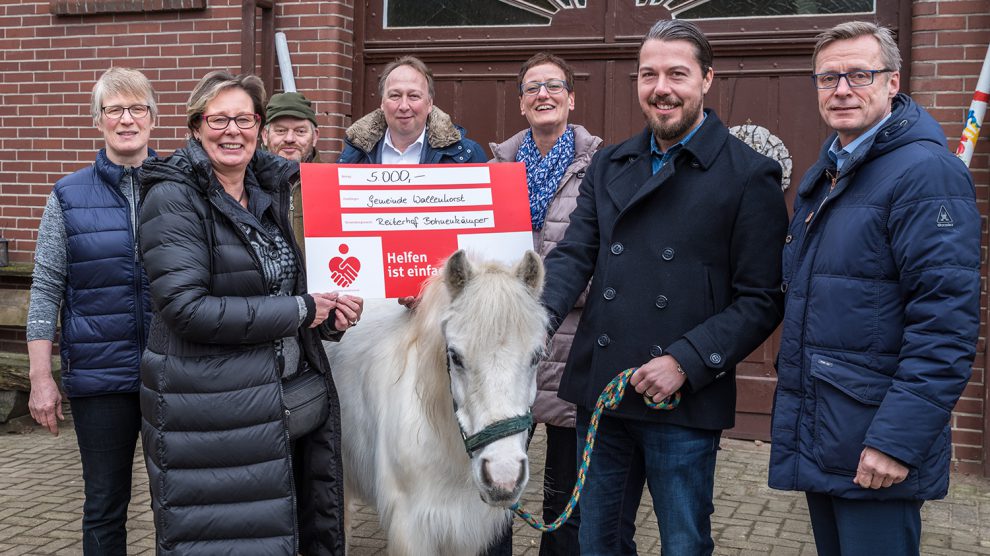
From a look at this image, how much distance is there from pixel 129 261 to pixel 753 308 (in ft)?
7.67

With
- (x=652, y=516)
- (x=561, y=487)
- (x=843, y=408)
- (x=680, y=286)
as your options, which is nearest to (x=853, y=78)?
(x=680, y=286)

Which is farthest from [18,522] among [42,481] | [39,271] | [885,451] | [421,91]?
[885,451]

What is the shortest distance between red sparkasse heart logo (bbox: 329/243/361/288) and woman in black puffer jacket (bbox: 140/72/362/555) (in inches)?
6.2

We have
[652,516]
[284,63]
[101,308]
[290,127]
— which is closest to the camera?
[101,308]

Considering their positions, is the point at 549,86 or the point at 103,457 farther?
the point at 549,86

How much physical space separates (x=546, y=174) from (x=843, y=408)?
1698 millimetres

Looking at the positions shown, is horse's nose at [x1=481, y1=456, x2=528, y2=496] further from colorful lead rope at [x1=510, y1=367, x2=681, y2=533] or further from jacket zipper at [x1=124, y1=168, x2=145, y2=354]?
jacket zipper at [x1=124, y1=168, x2=145, y2=354]

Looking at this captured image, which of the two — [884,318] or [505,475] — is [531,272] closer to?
[505,475]

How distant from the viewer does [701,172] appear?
2730 mm

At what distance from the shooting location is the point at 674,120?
2748 mm

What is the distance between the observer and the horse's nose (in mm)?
2428

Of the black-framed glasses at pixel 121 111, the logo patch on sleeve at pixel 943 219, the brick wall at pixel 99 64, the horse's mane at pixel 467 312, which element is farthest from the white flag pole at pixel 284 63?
the logo patch on sleeve at pixel 943 219

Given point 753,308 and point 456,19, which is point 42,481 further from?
point 753,308

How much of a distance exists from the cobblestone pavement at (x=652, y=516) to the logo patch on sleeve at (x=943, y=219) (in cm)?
278
